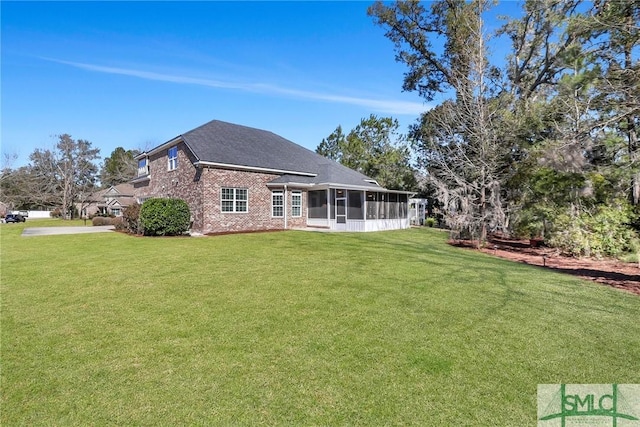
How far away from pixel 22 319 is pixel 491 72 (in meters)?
24.8

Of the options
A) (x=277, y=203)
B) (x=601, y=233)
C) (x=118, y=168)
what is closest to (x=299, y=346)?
(x=601, y=233)

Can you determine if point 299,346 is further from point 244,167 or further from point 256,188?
point 256,188

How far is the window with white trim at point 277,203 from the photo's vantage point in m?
19.8

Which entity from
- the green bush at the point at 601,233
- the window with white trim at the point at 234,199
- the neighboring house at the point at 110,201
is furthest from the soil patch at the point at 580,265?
the neighboring house at the point at 110,201

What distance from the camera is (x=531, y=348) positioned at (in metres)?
3.84

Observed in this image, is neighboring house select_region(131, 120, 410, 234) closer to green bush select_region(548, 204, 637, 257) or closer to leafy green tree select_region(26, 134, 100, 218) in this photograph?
green bush select_region(548, 204, 637, 257)

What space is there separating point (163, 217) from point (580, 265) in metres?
17.7

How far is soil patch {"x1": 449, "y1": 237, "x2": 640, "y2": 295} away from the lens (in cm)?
817

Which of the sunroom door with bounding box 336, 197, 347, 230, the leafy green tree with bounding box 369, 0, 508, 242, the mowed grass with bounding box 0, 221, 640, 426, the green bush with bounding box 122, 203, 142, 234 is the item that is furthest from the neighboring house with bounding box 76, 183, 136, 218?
the mowed grass with bounding box 0, 221, 640, 426

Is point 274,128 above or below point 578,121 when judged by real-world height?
above

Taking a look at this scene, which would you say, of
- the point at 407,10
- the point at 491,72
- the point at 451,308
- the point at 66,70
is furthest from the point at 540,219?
the point at 66,70

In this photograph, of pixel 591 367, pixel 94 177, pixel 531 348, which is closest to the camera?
pixel 591 367

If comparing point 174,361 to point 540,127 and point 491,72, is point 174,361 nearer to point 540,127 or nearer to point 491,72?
point 540,127

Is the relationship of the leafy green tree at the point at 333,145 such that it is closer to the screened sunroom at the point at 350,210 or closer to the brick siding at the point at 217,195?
the screened sunroom at the point at 350,210
